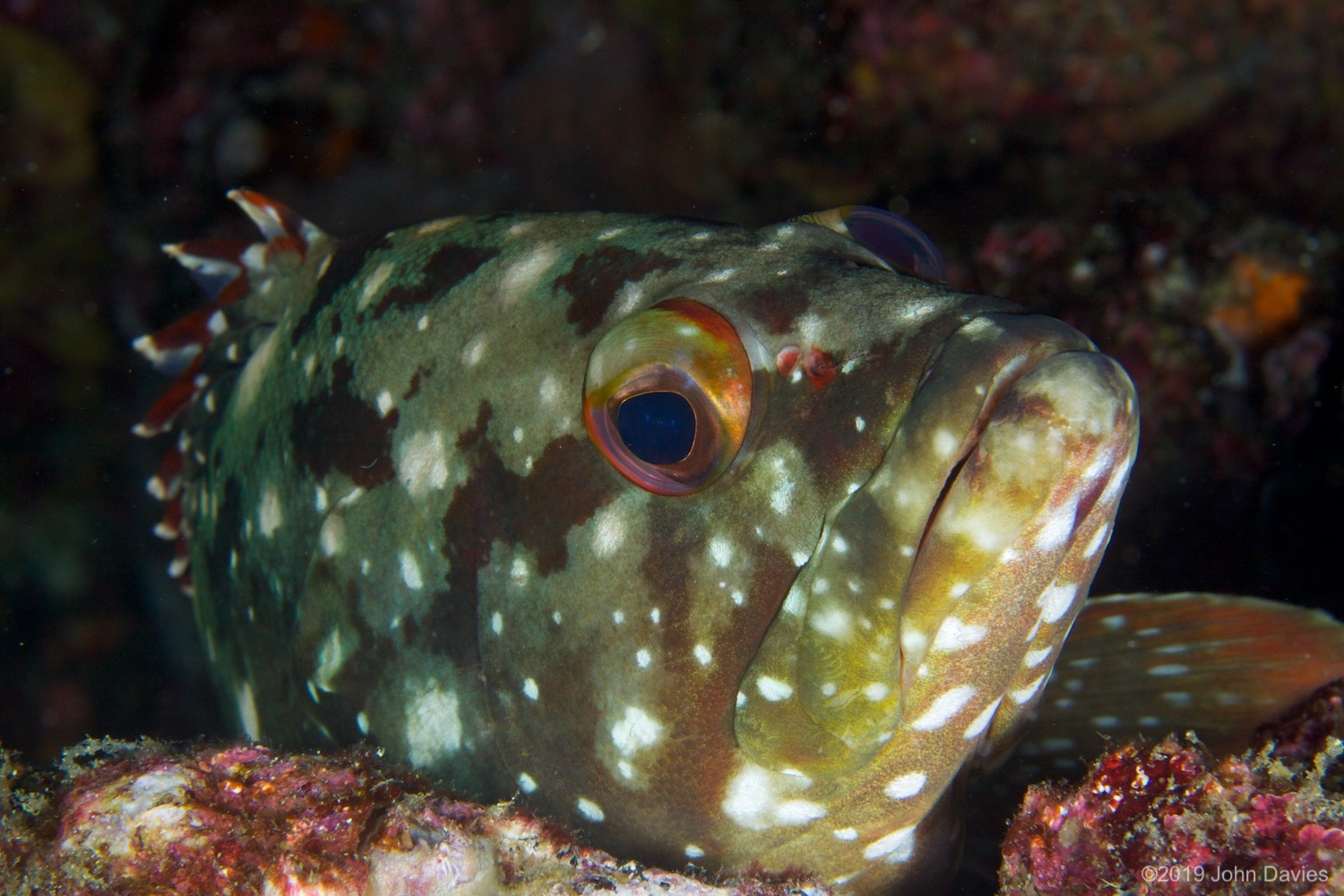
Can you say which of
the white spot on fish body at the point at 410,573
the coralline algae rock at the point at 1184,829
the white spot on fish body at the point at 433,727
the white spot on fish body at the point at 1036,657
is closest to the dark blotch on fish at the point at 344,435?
the white spot on fish body at the point at 410,573

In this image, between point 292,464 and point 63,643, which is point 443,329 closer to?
point 292,464

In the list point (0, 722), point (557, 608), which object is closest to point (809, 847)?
point (557, 608)

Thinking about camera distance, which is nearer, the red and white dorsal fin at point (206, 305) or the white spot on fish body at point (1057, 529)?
the white spot on fish body at point (1057, 529)

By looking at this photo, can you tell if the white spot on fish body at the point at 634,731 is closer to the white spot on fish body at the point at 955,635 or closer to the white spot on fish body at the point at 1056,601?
the white spot on fish body at the point at 955,635

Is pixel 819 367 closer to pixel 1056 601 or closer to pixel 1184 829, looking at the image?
pixel 1056 601

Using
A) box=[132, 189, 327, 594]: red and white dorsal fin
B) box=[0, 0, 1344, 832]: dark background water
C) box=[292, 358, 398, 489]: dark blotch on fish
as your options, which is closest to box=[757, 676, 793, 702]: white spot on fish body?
box=[292, 358, 398, 489]: dark blotch on fish

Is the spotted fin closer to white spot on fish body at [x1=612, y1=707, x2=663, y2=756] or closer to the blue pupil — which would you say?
white spot on fish body at [x1=612, y1=707, x2=663, y2=756]
